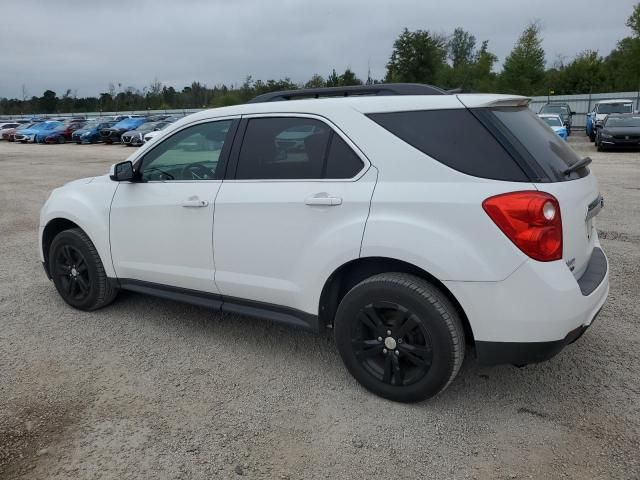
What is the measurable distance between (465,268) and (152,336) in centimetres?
258

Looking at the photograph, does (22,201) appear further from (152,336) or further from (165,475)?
(165,475)

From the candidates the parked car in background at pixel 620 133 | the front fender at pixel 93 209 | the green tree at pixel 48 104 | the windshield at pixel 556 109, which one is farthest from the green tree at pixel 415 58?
the green tree at pixel 48 104

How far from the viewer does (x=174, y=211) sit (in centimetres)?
385

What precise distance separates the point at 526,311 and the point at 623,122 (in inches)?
780

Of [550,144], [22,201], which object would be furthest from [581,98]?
[550,144]

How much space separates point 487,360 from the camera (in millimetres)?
2893

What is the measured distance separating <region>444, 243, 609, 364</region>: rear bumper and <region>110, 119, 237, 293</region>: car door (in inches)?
70.5

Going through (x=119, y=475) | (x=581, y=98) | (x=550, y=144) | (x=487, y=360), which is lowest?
(x=119, y=475)

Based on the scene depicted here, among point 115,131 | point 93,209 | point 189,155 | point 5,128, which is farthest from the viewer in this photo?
point 5,128

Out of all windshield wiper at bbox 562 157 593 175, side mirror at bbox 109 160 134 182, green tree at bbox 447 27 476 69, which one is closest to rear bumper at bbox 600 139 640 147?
windshield wiper at bbox 562 157 593 175

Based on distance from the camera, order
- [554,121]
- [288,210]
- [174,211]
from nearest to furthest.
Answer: [288,210] → [174,211] → [554,121]

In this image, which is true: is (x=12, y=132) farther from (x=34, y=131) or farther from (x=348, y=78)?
(x=348, y=78)

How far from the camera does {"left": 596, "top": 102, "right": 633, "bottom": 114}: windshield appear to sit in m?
25.5

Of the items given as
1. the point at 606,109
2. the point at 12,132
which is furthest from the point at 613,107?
the point at 12,132
